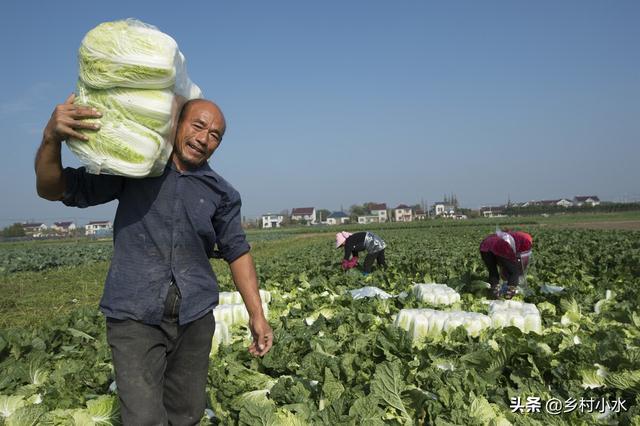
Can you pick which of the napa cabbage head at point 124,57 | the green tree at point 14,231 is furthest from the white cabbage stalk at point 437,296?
the green tree at point 14,231

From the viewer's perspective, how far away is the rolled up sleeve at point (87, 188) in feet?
7.39

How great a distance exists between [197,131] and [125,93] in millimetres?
383

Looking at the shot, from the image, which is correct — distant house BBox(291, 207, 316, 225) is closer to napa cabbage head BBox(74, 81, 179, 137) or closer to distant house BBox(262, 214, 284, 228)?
distant house BBox(262, 214, 284, 228)

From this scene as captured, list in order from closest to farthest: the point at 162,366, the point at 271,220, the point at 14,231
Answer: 1. the point at 162,366
2. the point at 14,231
3. the point at 271,220

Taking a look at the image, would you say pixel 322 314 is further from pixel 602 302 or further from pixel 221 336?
pixel 602 302

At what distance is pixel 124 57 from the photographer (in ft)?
6.94

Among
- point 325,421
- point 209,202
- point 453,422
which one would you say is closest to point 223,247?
point 209,202

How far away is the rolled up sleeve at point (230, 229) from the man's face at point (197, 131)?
1.07 ft

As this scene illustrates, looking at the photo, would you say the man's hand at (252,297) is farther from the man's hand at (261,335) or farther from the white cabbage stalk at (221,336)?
the white cabbage stalk at (221,336)

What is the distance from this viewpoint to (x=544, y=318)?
5.48m

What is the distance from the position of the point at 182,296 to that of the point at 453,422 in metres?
1.76

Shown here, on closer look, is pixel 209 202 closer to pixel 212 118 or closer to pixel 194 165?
pixel 194 165

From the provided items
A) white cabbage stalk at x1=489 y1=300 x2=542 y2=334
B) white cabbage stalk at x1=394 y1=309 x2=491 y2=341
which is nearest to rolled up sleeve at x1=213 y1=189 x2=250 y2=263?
white cabbage stalk at x1=394 y1=309 x2=491 y2=341

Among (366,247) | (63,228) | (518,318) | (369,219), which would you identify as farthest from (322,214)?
(518,318)
